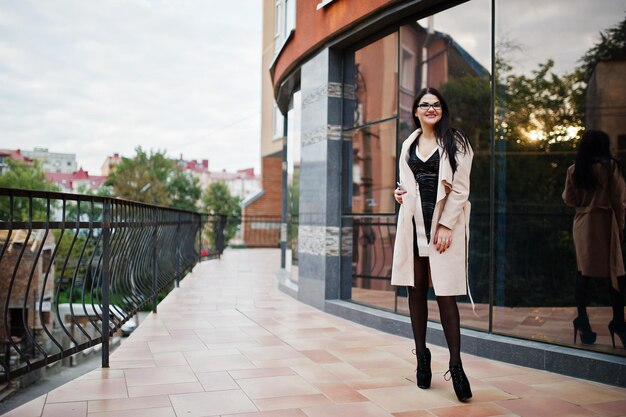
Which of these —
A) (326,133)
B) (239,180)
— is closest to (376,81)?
(326,133)

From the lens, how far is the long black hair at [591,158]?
425cm

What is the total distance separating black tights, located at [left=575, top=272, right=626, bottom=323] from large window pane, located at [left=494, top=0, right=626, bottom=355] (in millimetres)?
52

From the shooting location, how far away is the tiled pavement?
3.08 meters

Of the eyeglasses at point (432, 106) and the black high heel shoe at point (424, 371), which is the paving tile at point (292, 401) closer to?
the black high heel shoe at point (424, 371)

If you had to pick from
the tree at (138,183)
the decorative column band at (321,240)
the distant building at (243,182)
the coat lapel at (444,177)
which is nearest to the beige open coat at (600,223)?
the coat lapel at (444,177)

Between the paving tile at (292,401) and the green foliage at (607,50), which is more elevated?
the green foliage at (607,50)

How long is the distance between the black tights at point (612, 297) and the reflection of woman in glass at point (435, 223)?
1495 millimetres

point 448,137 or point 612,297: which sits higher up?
point 448,137

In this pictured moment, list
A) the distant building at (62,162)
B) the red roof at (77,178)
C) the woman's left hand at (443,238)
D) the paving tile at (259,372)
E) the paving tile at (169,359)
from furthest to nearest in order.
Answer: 1. the distant building at (62,162)
2. the red roof at (77,178)
3. the paving tile at (169,359)
4. the paving tile at (259,372)
5. the woman's left hand at (443,238)

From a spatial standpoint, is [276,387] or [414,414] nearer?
[414,414]

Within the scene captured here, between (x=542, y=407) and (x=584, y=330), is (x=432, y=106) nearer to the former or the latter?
(x=542, y=407)

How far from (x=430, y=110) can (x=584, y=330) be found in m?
2.10

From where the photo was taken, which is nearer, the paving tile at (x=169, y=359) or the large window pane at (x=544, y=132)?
the paving tile at (x=169, y=359)

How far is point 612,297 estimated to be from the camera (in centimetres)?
416
